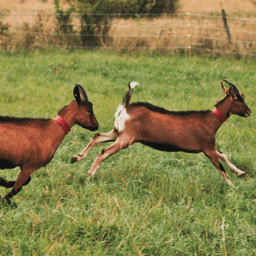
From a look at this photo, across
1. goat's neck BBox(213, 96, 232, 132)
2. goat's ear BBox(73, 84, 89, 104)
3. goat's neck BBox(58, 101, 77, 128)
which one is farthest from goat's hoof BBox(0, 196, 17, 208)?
goat's neck BBox(213, 96, 232, 132)

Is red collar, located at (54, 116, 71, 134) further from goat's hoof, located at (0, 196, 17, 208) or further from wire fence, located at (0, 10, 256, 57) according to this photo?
wire fence, located at (0, 10, 256, 57)

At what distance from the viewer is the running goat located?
3836 millimetres

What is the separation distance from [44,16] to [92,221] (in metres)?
11.6

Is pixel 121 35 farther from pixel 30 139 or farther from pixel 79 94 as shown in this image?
pixel 30 139

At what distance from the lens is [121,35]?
42.0 ft

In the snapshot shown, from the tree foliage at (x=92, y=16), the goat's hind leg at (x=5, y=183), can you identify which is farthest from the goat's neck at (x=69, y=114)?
the tree foliage at (x=92, y=16)

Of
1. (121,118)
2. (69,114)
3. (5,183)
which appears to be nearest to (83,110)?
(69,114)

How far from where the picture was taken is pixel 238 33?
13.0 metres

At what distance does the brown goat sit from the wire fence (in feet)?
31.1

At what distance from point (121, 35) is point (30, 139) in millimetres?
10290

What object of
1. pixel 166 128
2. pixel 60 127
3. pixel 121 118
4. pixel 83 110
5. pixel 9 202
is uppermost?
pixel 83 110

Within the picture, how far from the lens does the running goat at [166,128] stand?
384 cm

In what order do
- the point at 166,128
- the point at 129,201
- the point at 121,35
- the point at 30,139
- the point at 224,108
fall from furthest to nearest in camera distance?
the point at 121,35
the point at 224,108
the point at 166,128
the point at 129,201
the point at 30,139

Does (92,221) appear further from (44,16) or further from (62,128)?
(44,16)
